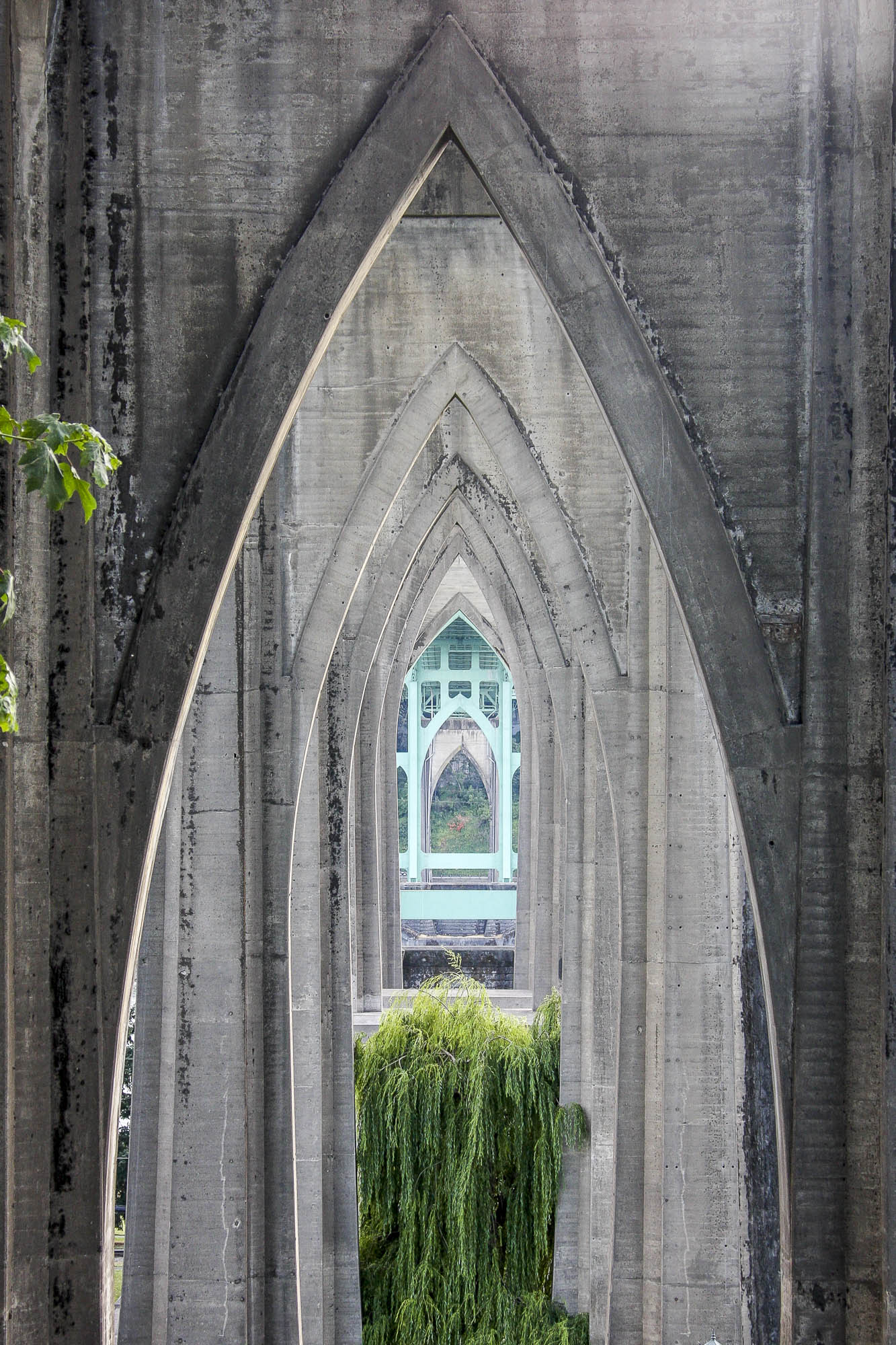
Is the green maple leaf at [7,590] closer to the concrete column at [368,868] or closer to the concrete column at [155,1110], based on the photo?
the concrete column at [155,1110]

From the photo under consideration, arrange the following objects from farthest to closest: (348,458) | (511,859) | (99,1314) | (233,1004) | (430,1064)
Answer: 1. (511,859)
2. (430,1064)
3. (348,458)
4. (233,1004)
5. (99,1314)

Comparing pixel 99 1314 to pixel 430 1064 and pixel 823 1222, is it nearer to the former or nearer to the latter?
pixel 823 1222

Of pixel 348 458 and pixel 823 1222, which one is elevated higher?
pixel 348 458

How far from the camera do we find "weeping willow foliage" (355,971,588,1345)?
51.8 feet

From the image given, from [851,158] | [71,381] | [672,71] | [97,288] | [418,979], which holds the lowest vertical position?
[418,979]

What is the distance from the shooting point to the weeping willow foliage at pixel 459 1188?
15.8 metres

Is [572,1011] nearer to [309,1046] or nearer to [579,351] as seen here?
[309,1046]

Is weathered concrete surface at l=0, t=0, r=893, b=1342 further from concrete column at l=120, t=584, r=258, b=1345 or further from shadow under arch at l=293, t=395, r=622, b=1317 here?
shadow under arch at l=293, t=395, r=622, b=1317

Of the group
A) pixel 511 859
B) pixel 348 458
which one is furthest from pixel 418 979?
pixel 348 458

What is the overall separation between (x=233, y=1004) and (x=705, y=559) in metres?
7.68

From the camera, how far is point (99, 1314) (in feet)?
15.9

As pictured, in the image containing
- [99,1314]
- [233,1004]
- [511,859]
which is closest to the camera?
[99,1314]

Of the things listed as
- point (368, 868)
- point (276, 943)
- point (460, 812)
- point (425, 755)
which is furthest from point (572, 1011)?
point (460, 812)

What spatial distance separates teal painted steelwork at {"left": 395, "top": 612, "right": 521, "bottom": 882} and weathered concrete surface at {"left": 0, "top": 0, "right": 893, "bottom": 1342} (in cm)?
4648
